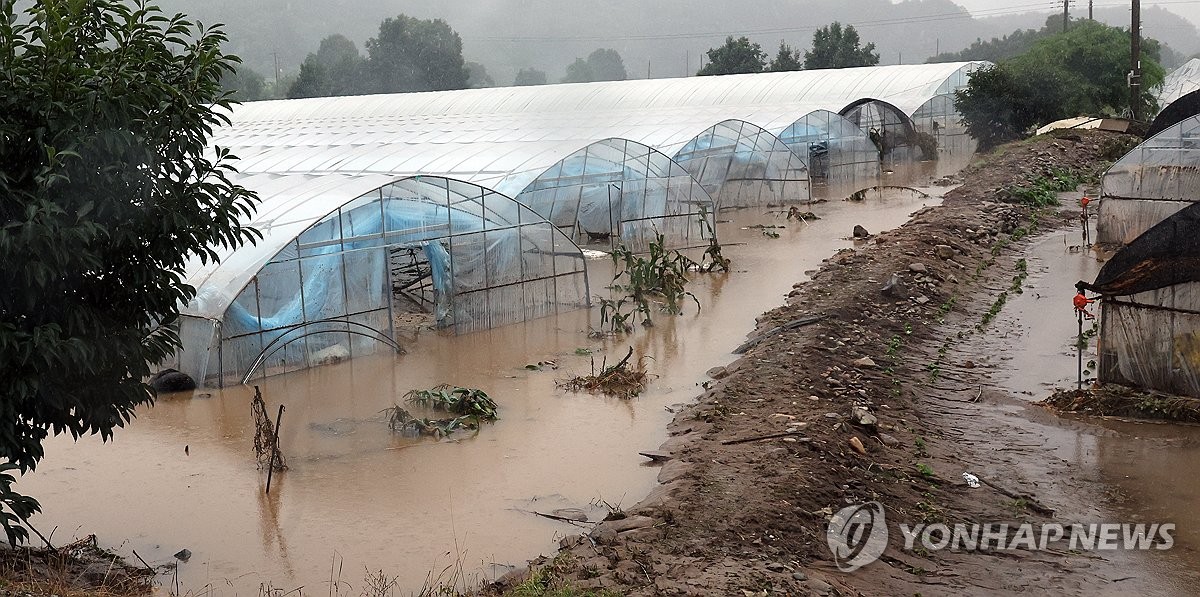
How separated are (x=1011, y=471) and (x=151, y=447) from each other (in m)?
9.36

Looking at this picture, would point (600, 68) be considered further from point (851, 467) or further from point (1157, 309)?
point (851, 467)

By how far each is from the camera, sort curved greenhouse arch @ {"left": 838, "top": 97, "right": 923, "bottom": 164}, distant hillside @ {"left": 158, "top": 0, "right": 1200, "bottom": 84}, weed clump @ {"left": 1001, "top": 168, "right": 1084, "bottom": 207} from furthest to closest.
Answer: distant hillside @ {"left": 158, "top": 0, "right": 1200, "bottom": 84} < curved greenhouse arch @ {"left": 838, "top": 97, "right": 923, "bottom": 164} < weed clump @ {"left": 1001, "top": 168, "right": 1084, "bottom": 207}

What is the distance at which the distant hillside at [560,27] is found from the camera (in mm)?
143375

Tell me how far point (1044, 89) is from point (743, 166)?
16294 mm

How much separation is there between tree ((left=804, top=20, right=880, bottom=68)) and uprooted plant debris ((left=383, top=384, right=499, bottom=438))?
54202 millimetres

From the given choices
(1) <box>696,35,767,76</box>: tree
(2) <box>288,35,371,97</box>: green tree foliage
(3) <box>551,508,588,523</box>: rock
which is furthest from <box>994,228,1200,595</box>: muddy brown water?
(2) <box>288,35,371,97</box>: green tree foliage

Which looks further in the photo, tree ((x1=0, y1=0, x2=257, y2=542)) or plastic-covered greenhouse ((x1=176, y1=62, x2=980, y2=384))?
plastic-covered greenhouse ((x1=176, y1=62, x2=980, y2=384))

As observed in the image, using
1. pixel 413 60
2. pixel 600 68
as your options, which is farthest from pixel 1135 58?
pixel 600 68

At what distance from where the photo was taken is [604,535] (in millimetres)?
8570

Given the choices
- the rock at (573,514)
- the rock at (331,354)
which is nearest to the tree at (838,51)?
the rock at (331,354)

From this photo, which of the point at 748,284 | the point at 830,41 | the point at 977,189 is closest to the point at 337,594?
the point at 748,284

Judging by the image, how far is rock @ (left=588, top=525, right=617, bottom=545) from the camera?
8406 millimetres

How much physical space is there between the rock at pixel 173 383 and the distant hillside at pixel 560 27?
122 metres

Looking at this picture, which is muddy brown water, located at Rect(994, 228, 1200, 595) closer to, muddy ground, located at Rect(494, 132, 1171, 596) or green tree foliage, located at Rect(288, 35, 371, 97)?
muddy ground, located at Rect(494, 132, 1171, 596)
